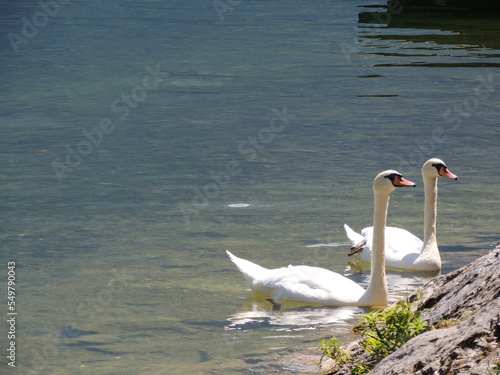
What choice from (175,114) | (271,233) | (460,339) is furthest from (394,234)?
(175,114)

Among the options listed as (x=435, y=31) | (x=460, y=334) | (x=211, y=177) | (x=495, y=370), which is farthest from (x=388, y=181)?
(x=435, y=31)

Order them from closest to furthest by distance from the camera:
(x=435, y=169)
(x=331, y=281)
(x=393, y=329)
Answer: (x=393, y=329) → (x=331, y=281) → (x=435, y=169)

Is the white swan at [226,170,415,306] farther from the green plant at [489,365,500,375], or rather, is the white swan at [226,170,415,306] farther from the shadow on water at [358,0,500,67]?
the shadow on water at [358,0,500,67]

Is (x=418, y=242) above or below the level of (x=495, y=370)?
below

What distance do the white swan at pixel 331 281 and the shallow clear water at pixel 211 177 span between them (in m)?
0.12

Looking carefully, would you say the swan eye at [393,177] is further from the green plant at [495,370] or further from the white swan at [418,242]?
the green plant at [495,370]

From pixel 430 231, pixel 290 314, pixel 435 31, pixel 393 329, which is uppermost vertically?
pixel 393 329

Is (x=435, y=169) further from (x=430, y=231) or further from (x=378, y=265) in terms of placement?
(x=378, y=265)

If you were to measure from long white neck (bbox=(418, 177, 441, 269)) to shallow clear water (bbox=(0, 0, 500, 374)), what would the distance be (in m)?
0.25

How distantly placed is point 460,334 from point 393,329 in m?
0.86

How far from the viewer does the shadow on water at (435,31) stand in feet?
77.3

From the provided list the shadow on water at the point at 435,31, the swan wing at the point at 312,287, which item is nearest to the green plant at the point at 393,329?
the swan wing at the point at 312,287

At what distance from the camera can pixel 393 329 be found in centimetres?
502

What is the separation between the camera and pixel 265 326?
7.48m
